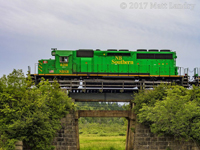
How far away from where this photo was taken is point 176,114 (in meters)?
22.5

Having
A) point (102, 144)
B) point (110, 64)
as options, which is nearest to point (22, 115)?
point (110, 64)

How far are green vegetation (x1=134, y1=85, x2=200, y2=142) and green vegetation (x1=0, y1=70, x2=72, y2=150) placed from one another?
301 inches

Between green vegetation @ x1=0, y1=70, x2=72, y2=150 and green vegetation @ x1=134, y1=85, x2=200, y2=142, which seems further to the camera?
green vegetation @ x1=134, y1=85, x2=200, y2=142

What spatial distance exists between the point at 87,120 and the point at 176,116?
149ft

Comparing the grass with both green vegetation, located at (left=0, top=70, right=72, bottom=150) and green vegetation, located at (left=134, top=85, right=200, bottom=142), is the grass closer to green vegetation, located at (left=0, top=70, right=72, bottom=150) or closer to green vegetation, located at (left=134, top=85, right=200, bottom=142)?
green vegetation, located at (left=134, top=85, right=200, bottom=142)

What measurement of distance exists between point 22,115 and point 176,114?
34.8ft

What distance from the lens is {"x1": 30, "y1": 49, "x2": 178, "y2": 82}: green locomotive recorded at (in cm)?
2908

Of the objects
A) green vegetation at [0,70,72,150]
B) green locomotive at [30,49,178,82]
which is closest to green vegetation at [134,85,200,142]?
green locomotive at [30,49,178,82]

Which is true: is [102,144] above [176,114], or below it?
below

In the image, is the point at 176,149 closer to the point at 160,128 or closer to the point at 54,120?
the point at 160,128

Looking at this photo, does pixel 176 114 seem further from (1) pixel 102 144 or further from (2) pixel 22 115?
(1) pixel 102 144

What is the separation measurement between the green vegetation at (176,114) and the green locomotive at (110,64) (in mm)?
4067

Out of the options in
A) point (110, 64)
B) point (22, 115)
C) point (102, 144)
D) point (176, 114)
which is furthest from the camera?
point (102, 144)

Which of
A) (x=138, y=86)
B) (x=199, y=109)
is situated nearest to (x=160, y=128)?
(x=199, y=109)
